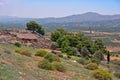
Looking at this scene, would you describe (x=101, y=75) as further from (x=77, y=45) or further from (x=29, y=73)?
(x=77, y=45)

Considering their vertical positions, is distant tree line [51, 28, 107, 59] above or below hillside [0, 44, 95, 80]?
below

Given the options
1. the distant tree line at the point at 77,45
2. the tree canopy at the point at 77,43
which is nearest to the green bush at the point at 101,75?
the distant tree line at the point at 77,45

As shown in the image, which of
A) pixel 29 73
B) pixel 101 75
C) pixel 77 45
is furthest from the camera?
pixel 77 45

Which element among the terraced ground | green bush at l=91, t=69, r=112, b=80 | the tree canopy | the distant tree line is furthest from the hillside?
the tree canopy

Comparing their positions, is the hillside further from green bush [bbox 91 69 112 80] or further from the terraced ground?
green bush [bbox 91 69 112 80]

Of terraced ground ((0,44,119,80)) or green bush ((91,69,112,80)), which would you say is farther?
green bush ((91,69,112,80))

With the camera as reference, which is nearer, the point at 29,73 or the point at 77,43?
the point at 29,73

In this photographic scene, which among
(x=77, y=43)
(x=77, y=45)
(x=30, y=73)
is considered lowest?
(x=77, y=45)

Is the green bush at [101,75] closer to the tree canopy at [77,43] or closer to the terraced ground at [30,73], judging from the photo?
the terraced ground at [30,73]

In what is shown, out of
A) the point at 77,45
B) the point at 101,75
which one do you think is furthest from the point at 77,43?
the point at 101,75

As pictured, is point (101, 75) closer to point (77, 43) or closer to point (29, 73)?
point (29, 73)

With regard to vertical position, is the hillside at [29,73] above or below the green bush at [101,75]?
above

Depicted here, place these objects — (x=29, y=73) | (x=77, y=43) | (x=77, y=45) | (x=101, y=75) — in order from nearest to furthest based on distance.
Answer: (x=29, y=73) → (x=101, y=75) → (x=77, y=45) → (x=77, y=43)

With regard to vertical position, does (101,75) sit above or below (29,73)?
below
